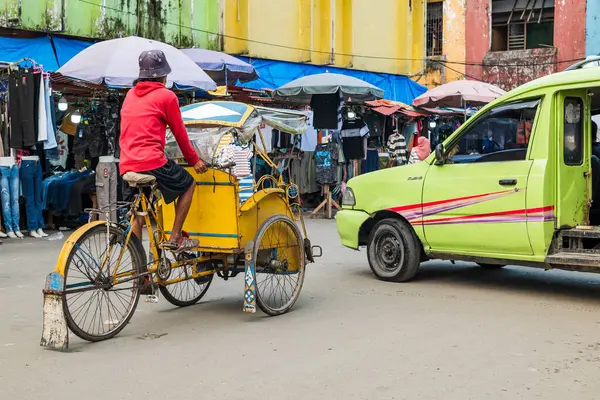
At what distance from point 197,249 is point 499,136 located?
3.35 m

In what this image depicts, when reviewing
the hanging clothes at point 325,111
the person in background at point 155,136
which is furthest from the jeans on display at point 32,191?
the person in background at point 155,136


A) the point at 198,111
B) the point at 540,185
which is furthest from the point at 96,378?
the point at 540,185

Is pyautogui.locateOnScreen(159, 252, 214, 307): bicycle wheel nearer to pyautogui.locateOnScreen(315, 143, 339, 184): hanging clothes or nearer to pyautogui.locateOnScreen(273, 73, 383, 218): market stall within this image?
pyautogui.locateOnScreen(273, 73, 383, 218): market stall

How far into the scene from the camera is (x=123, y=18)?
61.6 ft

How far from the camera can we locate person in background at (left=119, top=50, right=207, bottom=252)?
6.02 metres

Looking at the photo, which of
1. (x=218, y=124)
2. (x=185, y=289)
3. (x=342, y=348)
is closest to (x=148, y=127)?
(x=218, y=124)

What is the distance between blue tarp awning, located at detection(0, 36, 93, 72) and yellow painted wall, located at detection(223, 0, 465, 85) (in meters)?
5.53

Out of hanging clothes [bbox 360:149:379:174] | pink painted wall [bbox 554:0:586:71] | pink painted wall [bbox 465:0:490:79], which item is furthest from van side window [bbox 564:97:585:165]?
pink painted wall [bbox 465:0:490:79]

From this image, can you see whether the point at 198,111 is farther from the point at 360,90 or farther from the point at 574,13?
the point at 574,13

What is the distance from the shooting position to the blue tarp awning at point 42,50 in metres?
15.5

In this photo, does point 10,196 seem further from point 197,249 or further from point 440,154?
point 440,154

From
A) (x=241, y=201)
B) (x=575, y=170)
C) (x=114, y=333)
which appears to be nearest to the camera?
(x=114, y=333)

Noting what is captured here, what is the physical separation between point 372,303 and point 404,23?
72.0ft

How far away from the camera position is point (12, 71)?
11922 mm
